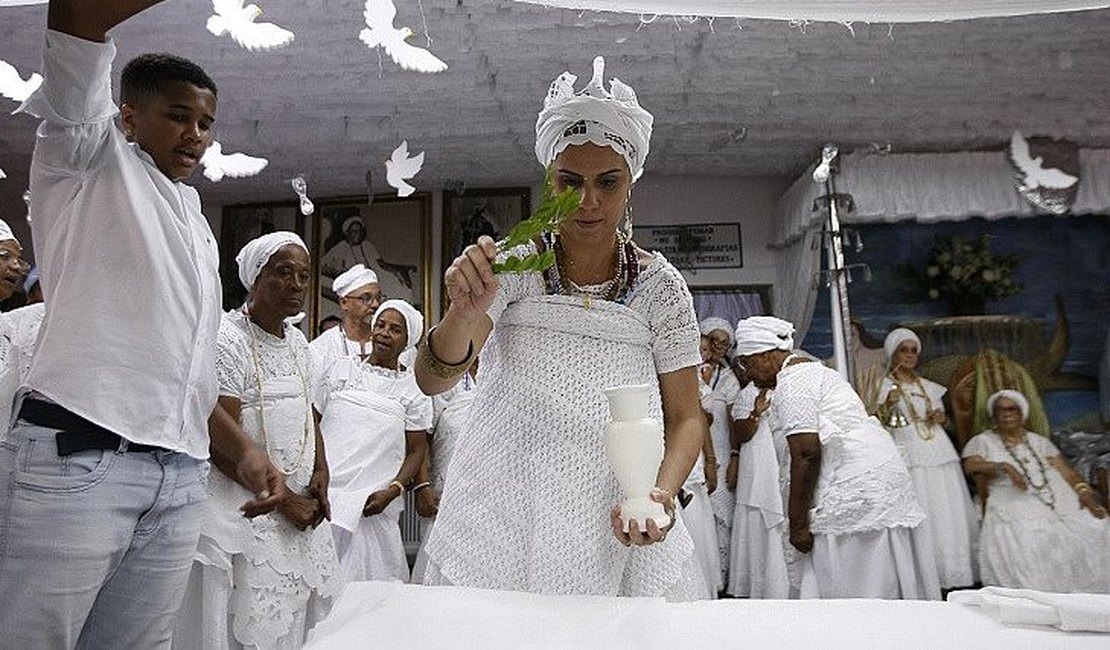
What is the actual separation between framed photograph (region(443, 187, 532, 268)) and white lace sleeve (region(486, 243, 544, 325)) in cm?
564

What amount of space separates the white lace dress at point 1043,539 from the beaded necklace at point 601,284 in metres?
3.93

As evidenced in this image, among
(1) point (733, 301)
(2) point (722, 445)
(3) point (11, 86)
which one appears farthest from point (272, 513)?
(1) point (733, 301)

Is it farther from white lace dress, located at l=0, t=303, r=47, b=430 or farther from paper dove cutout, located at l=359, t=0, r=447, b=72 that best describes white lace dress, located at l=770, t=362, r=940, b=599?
white lace dress, located at l=0, t=303, r=47, b=430

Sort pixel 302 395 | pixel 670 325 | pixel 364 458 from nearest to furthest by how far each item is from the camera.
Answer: pixel 670 325 < pixel 302 395 < pixel 364 458

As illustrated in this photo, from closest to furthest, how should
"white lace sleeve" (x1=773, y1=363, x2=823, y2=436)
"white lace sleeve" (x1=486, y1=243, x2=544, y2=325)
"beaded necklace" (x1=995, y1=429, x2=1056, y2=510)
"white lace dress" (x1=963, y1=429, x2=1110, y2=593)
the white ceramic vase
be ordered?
the white ceramic vase → "white lace sleeve" (x1=486, y1=243, x2=544, y2=325) → "white lace sleeve" (x1=773, y1=363, x2=823, y2=436) → "white lace dress" (x1=963, y1=429, x2=1110, y2=593) → "beaded necklace" (x1=995, y1=429, x2=1056, y2=510)

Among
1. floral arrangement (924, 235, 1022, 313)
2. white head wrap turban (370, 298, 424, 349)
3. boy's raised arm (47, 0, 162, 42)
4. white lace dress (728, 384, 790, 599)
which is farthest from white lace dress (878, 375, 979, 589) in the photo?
boy's raised arm (47, 0, 162, 42)

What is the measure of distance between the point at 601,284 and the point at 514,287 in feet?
0.59

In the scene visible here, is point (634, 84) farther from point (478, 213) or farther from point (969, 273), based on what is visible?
point (969, 273)

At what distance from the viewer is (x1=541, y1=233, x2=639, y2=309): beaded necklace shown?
173 centimetres

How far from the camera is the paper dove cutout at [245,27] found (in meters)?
3.49

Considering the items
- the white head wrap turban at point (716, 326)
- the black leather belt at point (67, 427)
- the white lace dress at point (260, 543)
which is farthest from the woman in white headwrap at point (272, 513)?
the white head wrap turban at point (716, 326)

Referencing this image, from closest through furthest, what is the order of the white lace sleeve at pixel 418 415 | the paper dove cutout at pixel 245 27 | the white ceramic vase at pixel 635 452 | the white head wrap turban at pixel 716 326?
the white ceramic vase at pixel 635 452, the paper dove cutout at pixel 245 27, the white lace sleeve at pixel 418 415, the white head wrap turban at pixel 716 326

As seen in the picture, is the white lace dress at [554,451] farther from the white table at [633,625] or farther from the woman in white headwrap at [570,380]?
the white table at [633,625]

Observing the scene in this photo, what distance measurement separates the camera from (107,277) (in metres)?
1.52
